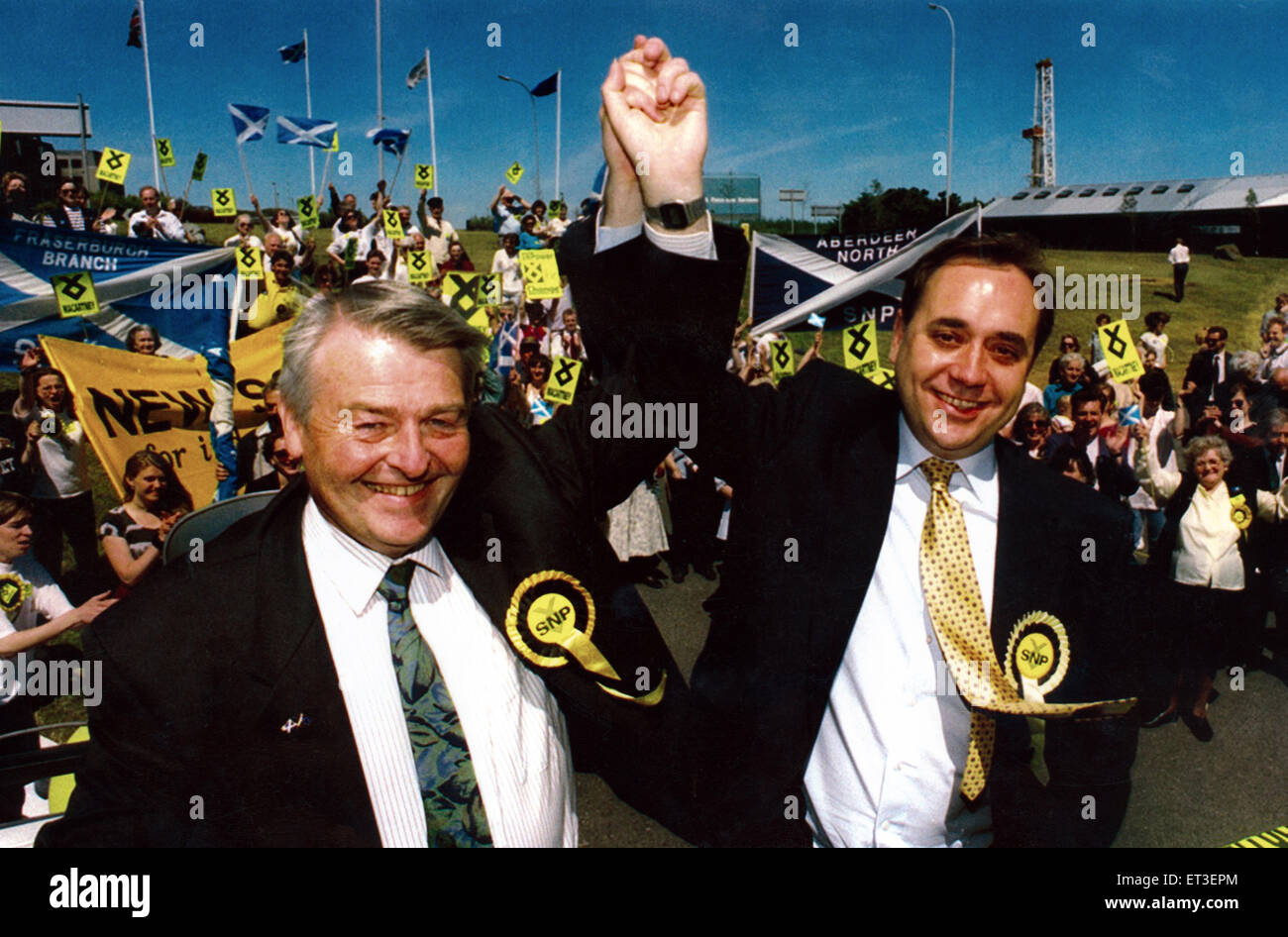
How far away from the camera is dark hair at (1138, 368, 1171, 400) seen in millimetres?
6387

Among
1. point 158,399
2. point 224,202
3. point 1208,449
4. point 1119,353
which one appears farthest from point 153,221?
point 1208,449

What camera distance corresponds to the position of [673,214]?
4.31 feet

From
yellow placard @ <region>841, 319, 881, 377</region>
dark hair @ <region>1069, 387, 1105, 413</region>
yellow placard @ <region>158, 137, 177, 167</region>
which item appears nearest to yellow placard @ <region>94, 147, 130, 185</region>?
yellow placard @ <region>158, 137, 177, 167</region>

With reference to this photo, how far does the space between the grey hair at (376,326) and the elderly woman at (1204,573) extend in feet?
14.6

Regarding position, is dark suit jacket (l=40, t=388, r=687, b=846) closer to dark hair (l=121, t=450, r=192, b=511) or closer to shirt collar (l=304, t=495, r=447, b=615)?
shirt collar (l=304, t=495, r=447, b=615)

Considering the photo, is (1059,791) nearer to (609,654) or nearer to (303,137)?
(609,654)

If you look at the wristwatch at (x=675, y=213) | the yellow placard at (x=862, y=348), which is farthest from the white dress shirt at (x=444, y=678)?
the yellow placard at (x=862, y=348)

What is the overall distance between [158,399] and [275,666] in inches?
181

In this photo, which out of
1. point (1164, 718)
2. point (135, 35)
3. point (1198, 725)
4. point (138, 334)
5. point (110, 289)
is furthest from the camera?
point (110, 289)

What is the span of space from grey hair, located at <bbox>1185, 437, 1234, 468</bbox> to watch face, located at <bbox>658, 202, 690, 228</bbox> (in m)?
4.60

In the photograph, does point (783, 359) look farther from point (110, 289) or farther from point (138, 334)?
point (110, 289)

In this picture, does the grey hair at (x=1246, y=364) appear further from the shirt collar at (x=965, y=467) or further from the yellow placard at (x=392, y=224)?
the yellow placard at (x=392, y=224)

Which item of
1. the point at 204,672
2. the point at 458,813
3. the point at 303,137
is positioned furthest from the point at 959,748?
the point at 303,137

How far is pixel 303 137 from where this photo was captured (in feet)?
25.5
